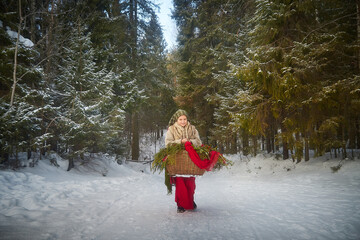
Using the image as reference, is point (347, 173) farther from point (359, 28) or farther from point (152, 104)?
point (152, 104)

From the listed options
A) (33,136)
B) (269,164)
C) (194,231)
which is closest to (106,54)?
(33,136)

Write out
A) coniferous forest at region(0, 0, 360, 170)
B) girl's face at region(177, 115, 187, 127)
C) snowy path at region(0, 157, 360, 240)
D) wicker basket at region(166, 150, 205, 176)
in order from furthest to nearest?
1. coniferous forest at region(0, 0, 360, 170)
2. girl's face at region(177, 115, 187, 127)
3. wicker basket at region(166, 150, 205, 176)
4. snowy path at region(0, 157, 360, 240)

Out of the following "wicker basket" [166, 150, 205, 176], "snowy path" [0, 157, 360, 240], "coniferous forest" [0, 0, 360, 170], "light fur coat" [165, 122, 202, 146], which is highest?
"coniferous forest" [0, 0, 360, 170]

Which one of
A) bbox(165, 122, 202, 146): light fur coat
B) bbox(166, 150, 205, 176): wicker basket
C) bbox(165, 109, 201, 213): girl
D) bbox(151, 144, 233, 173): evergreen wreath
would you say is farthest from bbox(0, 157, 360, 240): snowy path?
bbox(165, 122, 202, 146): light fur coat

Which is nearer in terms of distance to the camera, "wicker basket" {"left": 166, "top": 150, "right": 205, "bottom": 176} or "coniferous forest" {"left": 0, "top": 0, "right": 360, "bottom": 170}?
"wicker basket" {"left": 166, "top": 150, "right": 205, "bottom": 176}

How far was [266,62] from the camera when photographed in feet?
25.1

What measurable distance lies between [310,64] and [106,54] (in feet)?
30.5

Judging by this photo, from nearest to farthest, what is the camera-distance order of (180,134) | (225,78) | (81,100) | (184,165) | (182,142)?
(184,165), (182,142), (180,134), (81,100), (225,78)

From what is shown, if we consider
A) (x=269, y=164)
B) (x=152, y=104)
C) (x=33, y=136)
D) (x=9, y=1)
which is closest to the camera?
(x=33, y=136)

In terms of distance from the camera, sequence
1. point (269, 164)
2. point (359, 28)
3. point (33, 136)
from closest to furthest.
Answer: point (359, 28) < point (33, 136) < point (269, 164)

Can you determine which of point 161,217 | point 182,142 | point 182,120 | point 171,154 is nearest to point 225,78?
point 182,120

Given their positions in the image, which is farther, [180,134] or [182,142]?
[180,134]

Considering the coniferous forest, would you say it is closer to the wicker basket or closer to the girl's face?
the girl's face

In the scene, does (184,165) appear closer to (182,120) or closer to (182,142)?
(182,142)
